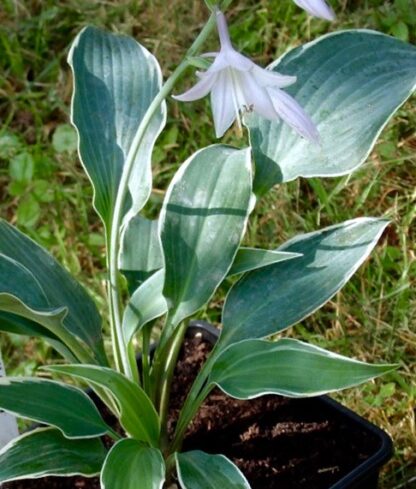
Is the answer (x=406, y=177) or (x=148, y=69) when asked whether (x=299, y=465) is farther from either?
(x=406, y=177)

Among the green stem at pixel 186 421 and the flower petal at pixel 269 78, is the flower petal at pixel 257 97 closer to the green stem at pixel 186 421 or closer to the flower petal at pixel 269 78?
the flower petal at pixel 269 78

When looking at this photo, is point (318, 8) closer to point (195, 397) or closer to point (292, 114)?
point (292, 114)

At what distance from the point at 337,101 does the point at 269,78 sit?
315 mm

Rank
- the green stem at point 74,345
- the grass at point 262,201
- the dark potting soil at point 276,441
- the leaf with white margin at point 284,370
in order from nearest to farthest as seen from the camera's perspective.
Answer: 1. the leaf with white margin at point 284,370
2. the green stem at point 74,345
3. the dark potting soil at point 276,441
4. the grass at point 262,201

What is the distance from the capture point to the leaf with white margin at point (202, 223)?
1263 mm

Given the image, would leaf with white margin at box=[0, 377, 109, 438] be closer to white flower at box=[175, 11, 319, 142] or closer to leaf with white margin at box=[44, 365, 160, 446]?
leaf with white margin at box=[44, 365, 160, 446]

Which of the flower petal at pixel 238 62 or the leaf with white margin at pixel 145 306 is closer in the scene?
the flower petal at pixel 238 62

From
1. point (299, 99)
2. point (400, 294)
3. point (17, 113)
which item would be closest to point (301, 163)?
point (299, 99)

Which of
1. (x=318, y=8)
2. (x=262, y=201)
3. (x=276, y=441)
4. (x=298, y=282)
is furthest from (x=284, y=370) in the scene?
(x=262, y=201)

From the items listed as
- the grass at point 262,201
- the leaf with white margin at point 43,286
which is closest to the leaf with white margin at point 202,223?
the leaf with white margin at point 43,286

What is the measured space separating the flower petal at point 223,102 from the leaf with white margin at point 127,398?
1.01ft

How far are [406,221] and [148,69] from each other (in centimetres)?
65

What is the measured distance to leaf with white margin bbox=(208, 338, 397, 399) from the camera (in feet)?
3.71

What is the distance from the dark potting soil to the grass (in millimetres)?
244
